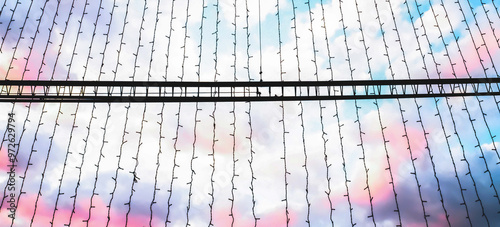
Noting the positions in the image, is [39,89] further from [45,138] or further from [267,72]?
[267,72]

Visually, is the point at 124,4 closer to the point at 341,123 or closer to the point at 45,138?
the point at 45,138

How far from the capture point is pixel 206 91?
402 centimetres

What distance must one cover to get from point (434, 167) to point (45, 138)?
3.26 metres

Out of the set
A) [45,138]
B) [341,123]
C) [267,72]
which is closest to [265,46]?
[267,72]

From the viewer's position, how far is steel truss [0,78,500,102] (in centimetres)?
394

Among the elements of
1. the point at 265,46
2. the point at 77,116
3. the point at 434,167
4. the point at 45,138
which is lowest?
the point at 434,167

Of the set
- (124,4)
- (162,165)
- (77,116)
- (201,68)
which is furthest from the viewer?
(124,4)

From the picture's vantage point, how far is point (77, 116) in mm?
3562

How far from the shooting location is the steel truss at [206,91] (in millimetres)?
3939

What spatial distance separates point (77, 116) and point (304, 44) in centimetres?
218

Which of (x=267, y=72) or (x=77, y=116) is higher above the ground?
(x=267, y=72)

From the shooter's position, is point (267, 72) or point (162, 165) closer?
point (162, 165)

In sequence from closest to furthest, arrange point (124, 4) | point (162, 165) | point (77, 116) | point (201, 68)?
point (162, 165)
point (77, 116)
point (201, 68)
point (124, 4)

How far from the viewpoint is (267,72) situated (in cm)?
408
